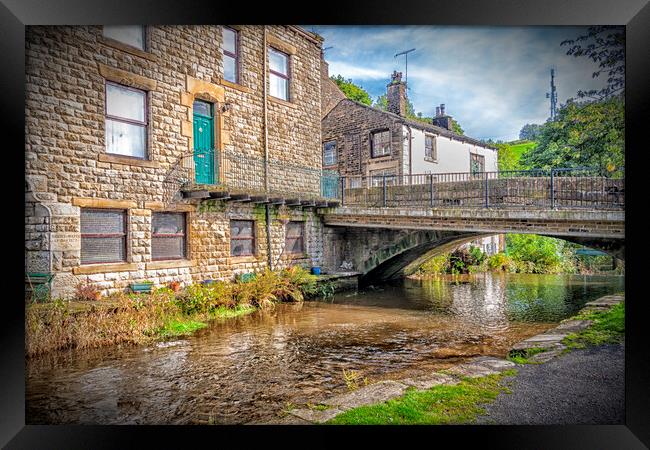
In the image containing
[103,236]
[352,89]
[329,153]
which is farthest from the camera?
[352,89]

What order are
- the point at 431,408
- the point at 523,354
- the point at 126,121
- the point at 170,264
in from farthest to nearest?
the point at 170,264 < the point at 126,121 < the point at 523,354 < the point at 431,408

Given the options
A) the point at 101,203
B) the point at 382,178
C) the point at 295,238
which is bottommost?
the point at 295,238

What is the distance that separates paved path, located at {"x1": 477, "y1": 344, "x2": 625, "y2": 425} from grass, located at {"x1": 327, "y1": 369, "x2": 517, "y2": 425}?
0.12m

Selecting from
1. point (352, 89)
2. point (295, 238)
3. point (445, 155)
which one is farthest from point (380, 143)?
point (352, 89)

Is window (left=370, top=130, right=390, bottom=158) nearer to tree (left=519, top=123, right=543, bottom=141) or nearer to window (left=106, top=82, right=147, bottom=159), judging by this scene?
tree (left=519, top=123, right=543, bottom=141)

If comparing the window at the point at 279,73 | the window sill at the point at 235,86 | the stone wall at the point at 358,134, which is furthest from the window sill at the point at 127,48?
the stone wall at the point at 358,134

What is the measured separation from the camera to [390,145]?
15914mm

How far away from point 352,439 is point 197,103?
832 cm

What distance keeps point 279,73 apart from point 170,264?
607 cm

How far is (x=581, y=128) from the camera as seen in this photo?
6.22 m

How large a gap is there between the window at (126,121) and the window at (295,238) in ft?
14.6

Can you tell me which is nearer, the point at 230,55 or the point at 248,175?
the point at 230,55
